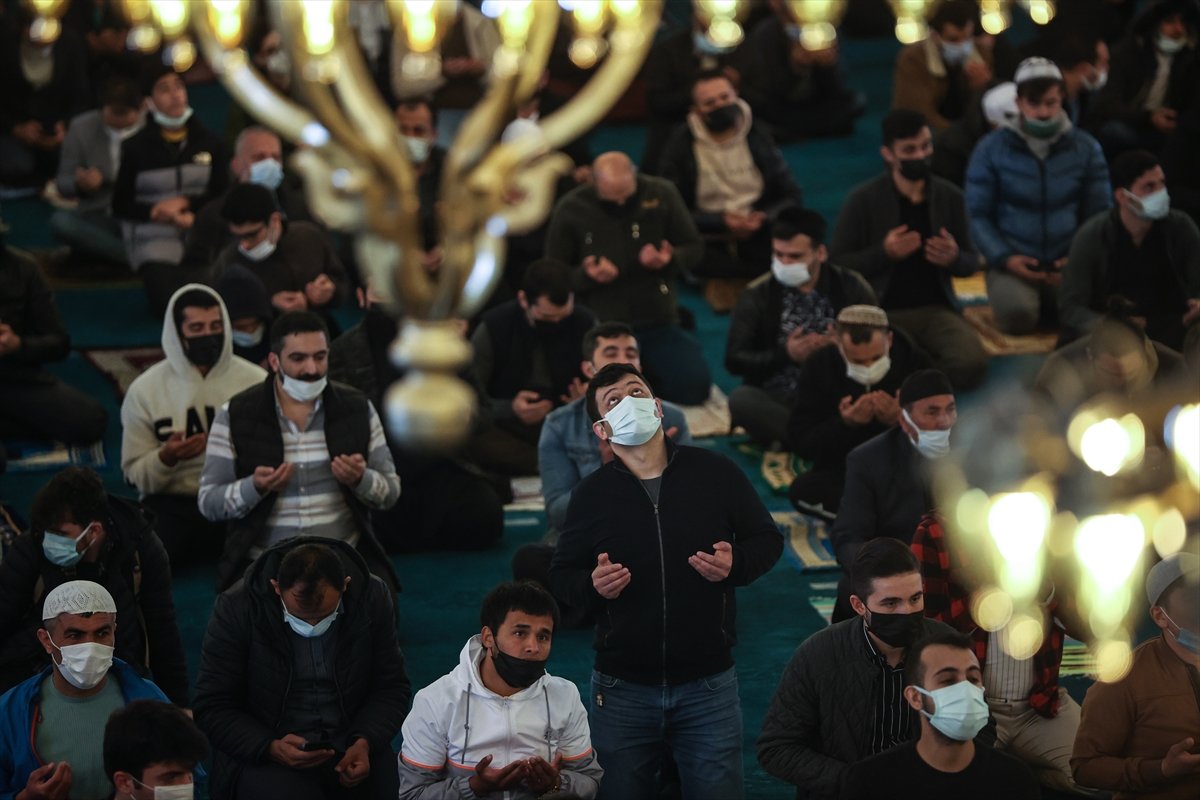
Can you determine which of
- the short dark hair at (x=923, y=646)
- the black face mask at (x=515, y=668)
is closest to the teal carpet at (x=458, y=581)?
the black face mask at (x=515, y=668)

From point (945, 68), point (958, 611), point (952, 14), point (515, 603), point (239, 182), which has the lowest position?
point (958, 611)

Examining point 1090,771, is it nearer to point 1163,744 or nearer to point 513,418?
point 1163,744

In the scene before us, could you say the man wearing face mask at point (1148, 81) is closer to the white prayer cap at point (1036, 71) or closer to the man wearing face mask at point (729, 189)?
the white prayer cap at point (1036, 71)

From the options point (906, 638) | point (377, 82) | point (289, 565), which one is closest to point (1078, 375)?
point (906, 638)

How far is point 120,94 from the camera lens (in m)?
11.0

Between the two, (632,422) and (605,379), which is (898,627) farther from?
(605,379)

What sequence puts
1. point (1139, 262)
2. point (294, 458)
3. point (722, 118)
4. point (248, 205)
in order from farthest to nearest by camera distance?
point (722, 118) → point (1139, 262) → point (248, 205) → point (294, 458)

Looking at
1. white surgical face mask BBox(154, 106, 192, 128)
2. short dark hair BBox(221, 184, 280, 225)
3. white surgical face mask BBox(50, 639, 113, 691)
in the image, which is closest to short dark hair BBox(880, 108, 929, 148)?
short dark hair BBox(221, 184, 280, 225)

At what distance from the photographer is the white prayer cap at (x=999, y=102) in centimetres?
1112

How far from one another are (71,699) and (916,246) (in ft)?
16.4

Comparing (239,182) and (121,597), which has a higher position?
(239,182)

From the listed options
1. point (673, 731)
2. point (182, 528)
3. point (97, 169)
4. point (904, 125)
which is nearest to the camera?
Result: point (673, 731)

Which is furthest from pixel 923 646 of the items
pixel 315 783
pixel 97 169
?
pixel 97 169

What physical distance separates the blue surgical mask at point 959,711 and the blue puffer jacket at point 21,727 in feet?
7.19
